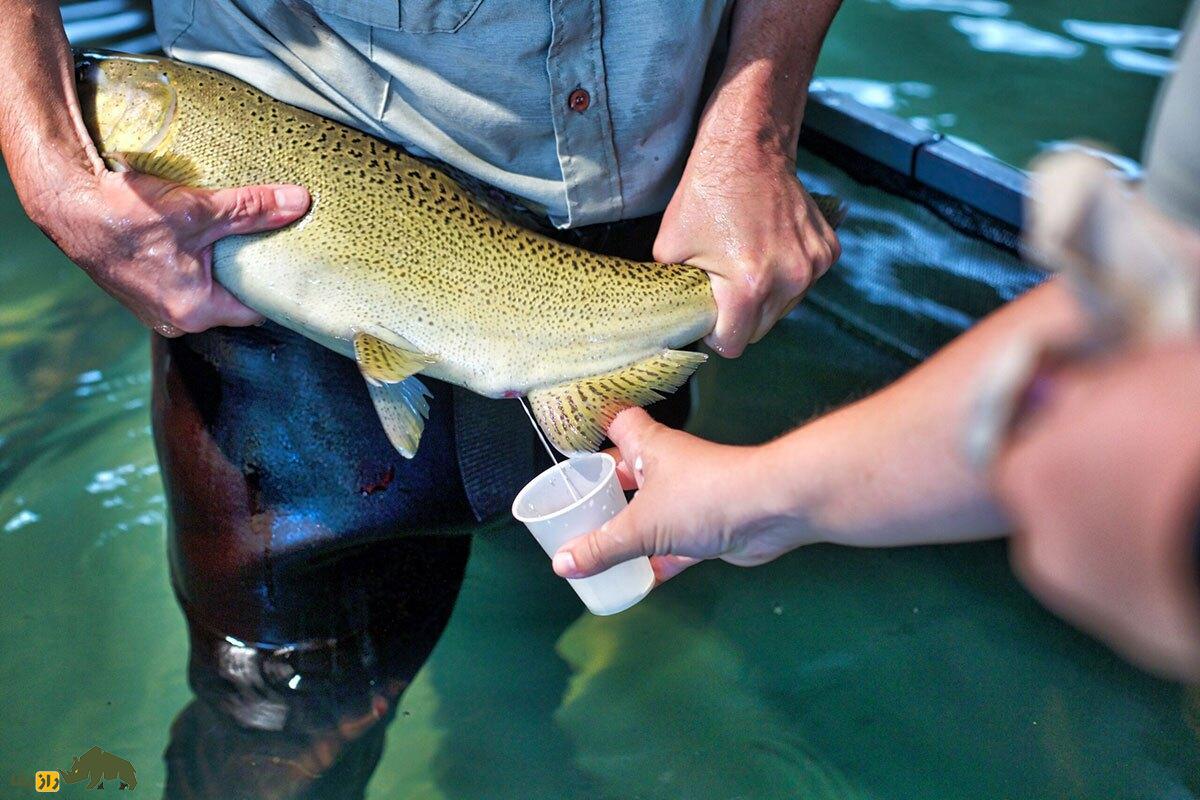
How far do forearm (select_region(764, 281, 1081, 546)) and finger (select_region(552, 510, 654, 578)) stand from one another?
214 millimetres

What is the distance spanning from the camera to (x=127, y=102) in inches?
59.3

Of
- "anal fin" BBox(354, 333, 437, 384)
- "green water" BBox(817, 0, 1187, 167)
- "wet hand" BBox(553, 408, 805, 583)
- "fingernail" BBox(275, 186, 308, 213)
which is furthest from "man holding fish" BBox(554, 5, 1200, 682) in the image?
"green water" BBox(817, 0, 1187, 167)

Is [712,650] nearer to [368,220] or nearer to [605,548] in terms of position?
[605,548]

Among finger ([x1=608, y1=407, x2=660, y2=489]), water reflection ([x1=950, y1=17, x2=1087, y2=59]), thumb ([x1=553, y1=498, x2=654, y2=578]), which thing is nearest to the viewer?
thumb ([x1=553, y1=498, x2=654, y2=578])

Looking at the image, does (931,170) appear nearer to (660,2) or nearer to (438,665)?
(660,2)

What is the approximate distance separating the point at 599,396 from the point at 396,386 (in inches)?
11.4

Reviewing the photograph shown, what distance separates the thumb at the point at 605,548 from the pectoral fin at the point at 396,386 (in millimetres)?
359

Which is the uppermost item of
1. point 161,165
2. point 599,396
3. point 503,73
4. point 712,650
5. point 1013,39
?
point 503,73

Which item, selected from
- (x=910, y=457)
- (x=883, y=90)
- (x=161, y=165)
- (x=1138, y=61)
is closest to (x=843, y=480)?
(x=910, y=457)

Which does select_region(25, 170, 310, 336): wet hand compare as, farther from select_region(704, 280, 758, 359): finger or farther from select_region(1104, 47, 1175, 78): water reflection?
select_region(1104, 47, 1175, 78): water reflection

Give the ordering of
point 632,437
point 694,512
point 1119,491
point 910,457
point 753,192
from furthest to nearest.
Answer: point 753,192 → point 632,437 → point 694,512 → point 910,457 → point 1119,491

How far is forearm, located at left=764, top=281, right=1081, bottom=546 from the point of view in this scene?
0.79 m

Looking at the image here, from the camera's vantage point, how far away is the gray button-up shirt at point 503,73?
4.66 feet

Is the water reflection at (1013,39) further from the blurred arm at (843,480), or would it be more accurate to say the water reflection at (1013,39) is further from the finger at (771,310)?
the blurred arm at (843,480)
